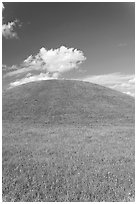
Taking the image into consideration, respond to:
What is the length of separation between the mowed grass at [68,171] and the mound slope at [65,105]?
1649 centimetres

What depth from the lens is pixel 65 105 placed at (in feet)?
153

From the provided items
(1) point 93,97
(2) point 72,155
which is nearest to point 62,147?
(2) point 72,155

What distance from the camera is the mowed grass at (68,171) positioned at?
9.32 metres

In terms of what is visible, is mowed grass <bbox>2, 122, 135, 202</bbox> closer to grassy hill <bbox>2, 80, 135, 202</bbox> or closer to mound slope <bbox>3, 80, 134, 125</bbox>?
grassy hill <bbox>2, 80, 135, 202</bbox>

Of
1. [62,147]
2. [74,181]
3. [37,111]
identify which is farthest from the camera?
[37,111]

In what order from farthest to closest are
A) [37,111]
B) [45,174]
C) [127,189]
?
1. [37,111]
2. [45,174]
3. [127,189]

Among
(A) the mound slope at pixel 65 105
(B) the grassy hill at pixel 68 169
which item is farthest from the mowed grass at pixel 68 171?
(A) the mound slope at pixel 65 105

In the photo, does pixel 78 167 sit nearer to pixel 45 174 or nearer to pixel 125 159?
pixel 45 174

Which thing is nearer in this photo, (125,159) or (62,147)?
(125,159)

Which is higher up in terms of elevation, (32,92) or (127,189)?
(32,92)

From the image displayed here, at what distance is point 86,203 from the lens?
28.4 feet

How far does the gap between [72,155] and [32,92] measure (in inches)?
1771

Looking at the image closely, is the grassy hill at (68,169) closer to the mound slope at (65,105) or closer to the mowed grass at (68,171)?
the mowed grass at (68,171)

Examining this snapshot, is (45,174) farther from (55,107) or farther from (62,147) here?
(55,107)
